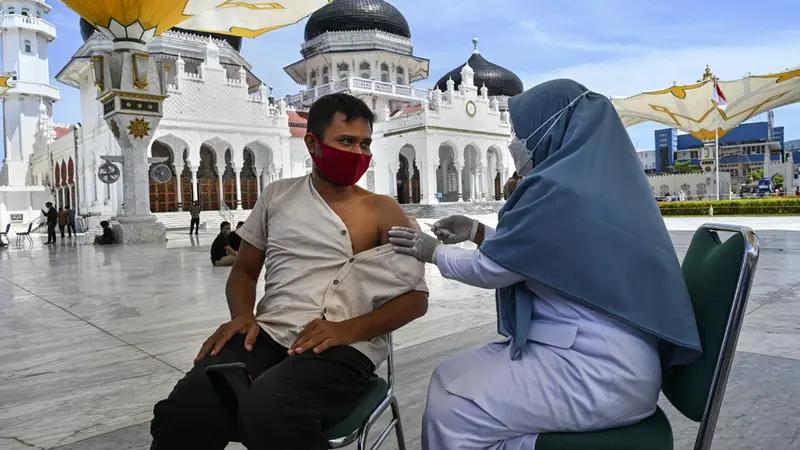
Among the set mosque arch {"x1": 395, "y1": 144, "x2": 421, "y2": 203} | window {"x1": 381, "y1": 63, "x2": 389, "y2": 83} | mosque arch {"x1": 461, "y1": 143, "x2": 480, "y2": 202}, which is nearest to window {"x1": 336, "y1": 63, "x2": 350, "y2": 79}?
window {"x1": 381, "y1": 63, "x2": 389, "y2": 83}

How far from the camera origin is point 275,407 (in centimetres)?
125

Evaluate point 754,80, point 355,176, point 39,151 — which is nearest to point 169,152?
point 39,151

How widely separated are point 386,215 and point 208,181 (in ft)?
77.0

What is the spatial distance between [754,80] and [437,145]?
15.3 meters

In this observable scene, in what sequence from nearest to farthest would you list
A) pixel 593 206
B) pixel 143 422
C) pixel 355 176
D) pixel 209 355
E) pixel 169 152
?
1. pixel 593 206
2. pixel 209 355
3. pixel 355 176
4. pixel 143 422
5. pixel 169 152

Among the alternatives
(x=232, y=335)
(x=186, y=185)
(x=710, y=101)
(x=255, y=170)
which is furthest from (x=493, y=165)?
(x=232, y=335)

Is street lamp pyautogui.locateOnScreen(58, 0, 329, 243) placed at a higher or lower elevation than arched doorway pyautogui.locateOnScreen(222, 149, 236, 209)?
higher

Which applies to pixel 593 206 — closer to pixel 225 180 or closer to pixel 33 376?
pixel 33 376

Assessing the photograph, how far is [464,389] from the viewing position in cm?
129

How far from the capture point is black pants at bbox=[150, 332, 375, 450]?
1.24 m

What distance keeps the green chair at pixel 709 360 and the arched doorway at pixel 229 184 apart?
2406 centimetres

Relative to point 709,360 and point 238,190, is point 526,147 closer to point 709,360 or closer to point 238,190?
point 709,360

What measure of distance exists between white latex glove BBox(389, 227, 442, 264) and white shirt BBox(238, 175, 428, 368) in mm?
34

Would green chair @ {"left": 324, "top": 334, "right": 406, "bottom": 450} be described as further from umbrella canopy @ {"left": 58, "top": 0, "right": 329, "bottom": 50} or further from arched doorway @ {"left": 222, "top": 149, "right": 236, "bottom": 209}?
arched doorway @ {"left": 222, "top": 149, "right": 236, "bottom": 209}
